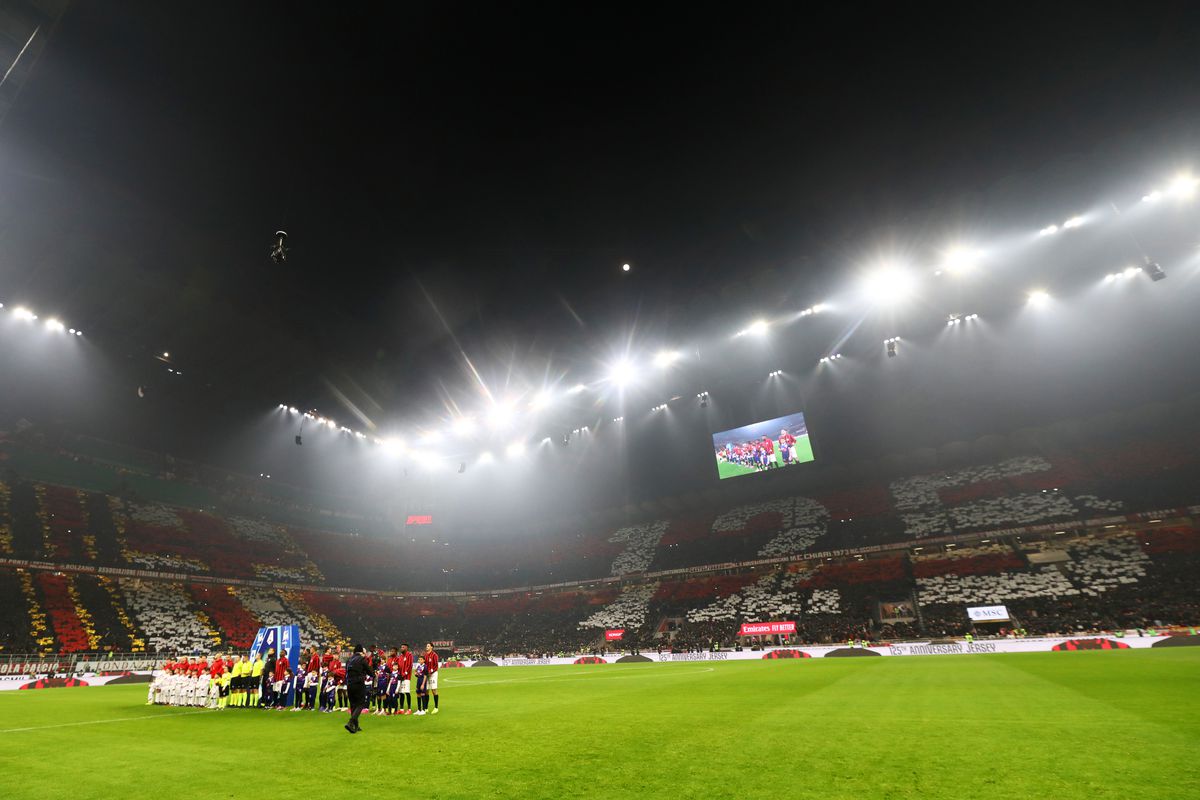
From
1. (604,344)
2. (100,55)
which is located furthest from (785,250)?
(100,55)

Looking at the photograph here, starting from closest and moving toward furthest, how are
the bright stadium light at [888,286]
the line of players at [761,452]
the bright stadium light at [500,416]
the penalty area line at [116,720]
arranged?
1. the penalty area line at [116,720]
2. the bright stadium light at [888,286]
3. the line of players at [761,452]
4. the bright stadium light at [500,416]

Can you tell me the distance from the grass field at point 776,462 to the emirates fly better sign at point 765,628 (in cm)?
1166

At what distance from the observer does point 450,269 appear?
22.3 metres

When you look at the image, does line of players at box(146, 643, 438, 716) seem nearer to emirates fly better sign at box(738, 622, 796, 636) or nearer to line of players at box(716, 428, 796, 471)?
emirates fly better sign at box(738, 622, 796, 636)

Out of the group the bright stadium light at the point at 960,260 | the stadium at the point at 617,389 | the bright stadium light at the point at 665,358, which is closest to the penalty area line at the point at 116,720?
the stadium at the point at 617,389

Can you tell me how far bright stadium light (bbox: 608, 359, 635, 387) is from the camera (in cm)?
3541

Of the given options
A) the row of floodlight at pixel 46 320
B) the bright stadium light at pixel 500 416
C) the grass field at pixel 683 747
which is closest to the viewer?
the grass field at pixel 683 747

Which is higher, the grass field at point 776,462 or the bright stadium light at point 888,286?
the bright stadium light at point 888,286

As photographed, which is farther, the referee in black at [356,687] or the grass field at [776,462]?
the grass field at [776,462]

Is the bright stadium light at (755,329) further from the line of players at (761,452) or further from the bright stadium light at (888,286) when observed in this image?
the line of players at (761,452)

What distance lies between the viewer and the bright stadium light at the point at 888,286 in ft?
90.0

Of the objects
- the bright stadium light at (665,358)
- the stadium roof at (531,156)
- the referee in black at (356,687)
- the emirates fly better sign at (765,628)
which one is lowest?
the emirates fly better sign at (765,628)

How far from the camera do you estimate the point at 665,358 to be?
35781 millimetres

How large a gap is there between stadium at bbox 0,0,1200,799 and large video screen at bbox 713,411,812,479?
34 cm
